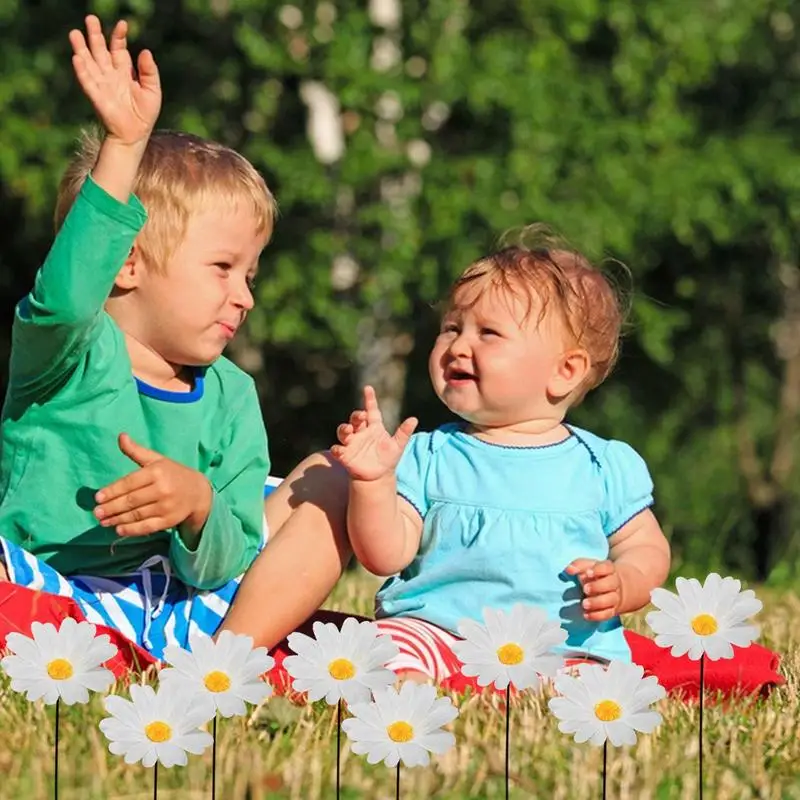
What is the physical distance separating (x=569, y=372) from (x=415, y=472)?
412 millimetres

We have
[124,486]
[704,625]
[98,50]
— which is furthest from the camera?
[98,50]

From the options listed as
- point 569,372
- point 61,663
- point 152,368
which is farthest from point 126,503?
point 569,372

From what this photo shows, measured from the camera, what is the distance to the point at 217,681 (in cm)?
232

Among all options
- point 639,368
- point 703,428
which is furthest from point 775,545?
point 703,428

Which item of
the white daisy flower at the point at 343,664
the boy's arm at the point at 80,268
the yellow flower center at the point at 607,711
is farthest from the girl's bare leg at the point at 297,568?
the yellow flower center at the point at 607,711

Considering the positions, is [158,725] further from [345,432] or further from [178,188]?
[178,188]

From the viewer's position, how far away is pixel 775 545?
8.66 m

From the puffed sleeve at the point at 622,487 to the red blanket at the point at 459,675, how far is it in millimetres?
350

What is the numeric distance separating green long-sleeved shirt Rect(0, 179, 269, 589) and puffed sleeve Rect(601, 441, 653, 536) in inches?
31.3

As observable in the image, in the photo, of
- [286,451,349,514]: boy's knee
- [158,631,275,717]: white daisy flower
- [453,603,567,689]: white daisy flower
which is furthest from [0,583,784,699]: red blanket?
[158,631,275,717]: white daisy flower

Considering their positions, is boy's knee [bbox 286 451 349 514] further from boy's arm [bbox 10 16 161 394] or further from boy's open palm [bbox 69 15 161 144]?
boy's open palm [bbox 69 15 161 144]

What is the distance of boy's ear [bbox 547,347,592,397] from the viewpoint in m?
3.60

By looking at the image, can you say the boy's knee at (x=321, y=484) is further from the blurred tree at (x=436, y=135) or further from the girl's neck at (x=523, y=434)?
the blurred tree at (x=436, y=135)

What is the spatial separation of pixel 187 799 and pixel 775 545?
6.79 meters
